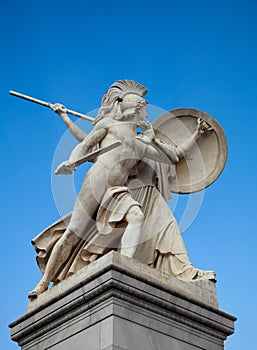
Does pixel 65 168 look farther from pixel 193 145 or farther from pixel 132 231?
pixel 193 145

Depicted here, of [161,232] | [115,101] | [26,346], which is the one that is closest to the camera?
[26,346]

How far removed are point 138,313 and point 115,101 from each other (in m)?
4.87

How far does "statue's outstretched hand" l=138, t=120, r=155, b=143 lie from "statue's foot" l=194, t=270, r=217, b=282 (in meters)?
2.82

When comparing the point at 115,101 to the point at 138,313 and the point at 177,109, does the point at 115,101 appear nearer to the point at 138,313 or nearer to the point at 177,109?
the point at 177,109

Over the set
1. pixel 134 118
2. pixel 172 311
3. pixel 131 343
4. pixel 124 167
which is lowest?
pixel 131 343

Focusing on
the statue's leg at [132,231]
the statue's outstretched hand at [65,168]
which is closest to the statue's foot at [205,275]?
the statue's leg at [132,231]

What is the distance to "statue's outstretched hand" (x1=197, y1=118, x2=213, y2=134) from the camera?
14.3 metres

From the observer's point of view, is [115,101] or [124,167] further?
[115,101]

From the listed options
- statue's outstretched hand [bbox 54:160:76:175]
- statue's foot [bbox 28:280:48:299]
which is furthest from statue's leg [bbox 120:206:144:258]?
statue's foot [bbox 28:280:48:299]

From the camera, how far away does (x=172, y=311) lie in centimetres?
1115

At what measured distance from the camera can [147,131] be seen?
1331 cm

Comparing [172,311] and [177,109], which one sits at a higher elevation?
[177,109]

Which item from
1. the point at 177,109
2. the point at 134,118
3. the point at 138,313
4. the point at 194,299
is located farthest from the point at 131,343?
the point at 177,109

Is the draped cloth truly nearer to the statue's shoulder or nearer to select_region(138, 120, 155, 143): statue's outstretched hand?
select_region(138, 120, 155, 143): statue's outstretched hand
